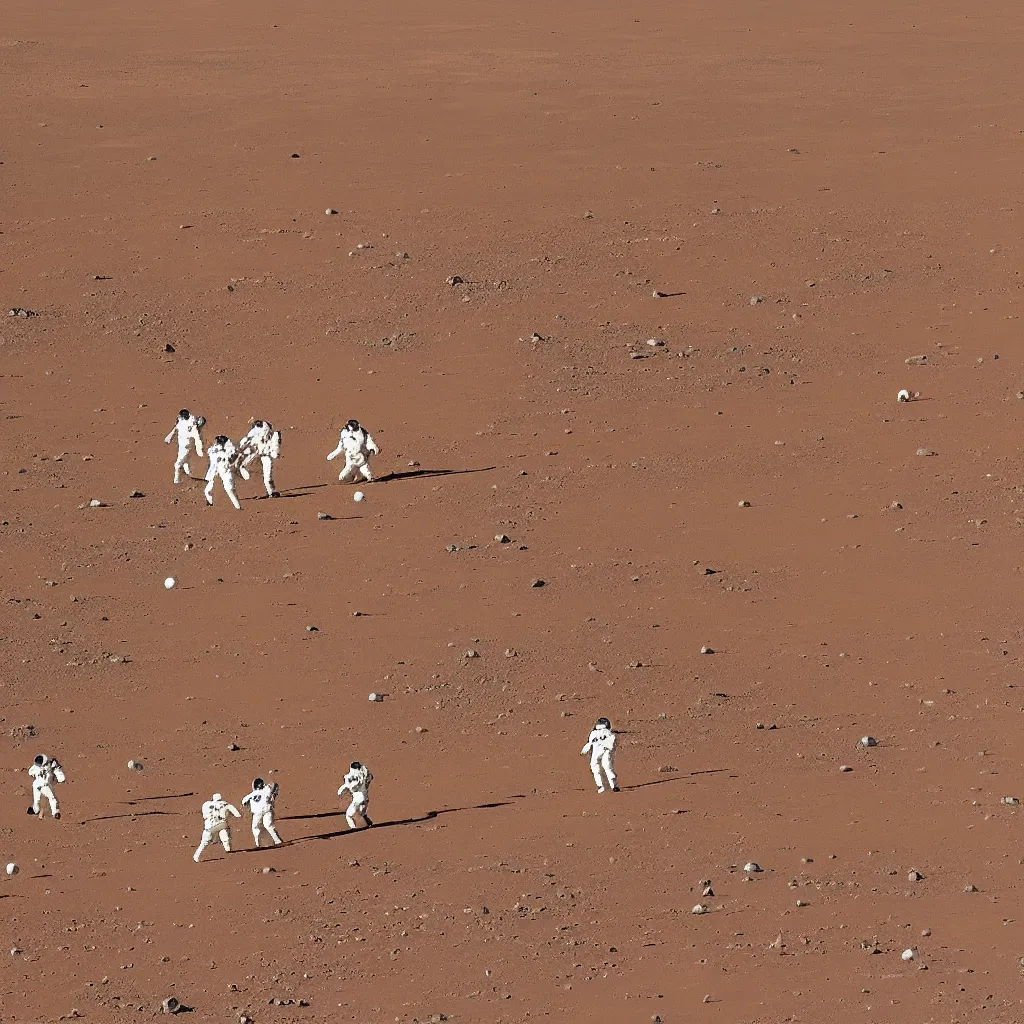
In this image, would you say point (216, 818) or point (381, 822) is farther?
point (381, 822)

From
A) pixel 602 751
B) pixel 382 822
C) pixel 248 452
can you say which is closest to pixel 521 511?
pixel 248 452

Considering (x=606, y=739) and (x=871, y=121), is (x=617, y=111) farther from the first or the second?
(x=606, y=739)

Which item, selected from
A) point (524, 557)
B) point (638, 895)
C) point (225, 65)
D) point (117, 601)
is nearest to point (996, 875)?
point (638, 895)

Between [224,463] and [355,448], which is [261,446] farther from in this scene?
[355,448]

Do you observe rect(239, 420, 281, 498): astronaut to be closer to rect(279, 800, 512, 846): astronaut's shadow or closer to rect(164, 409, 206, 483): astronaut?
rect(164, 409, 206, 483): astronaut

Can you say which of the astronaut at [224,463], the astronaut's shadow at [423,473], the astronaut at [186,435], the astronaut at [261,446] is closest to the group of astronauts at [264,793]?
the astronaut at [224,463]

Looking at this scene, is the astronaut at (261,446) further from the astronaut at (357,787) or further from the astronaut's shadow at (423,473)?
the astronaut at (357,787)
